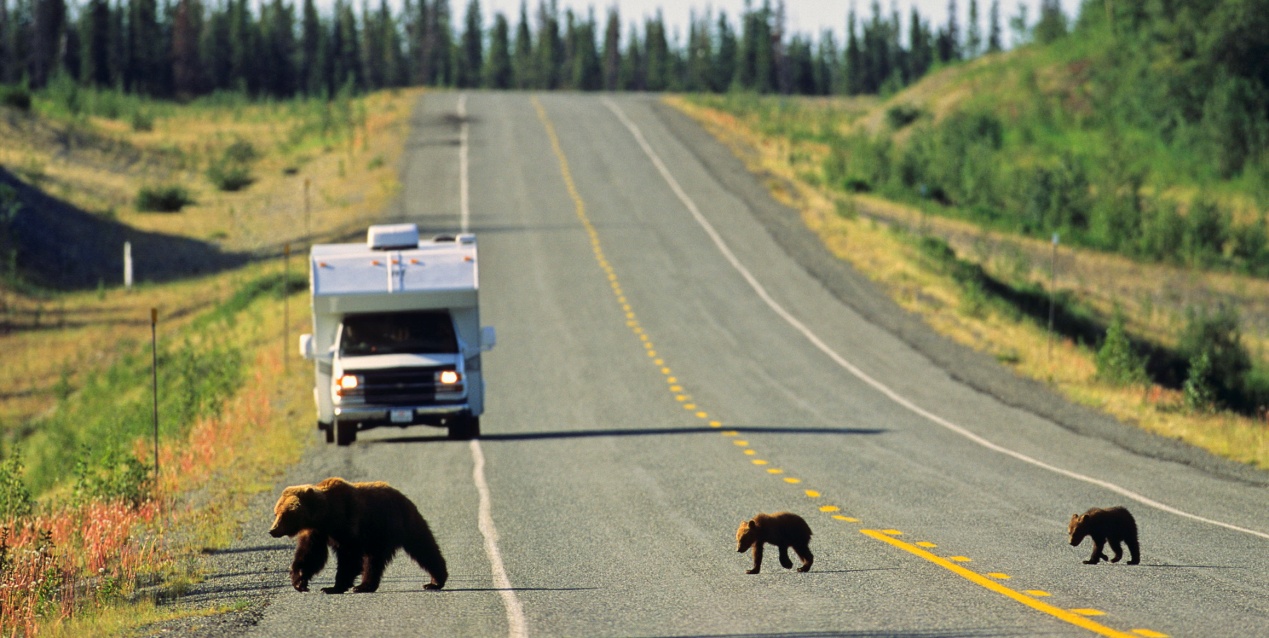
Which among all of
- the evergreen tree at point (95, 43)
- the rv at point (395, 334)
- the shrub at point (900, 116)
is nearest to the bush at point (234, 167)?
the shrub at point (900, 116)

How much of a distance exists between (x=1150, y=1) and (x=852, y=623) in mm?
53601

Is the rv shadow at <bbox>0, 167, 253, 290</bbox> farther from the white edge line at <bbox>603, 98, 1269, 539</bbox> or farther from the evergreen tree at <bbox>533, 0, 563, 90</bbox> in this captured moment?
the evergreen tree at <bbox>533, 0, 563, 90</bbox>

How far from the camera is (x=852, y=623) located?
10250 millimetres

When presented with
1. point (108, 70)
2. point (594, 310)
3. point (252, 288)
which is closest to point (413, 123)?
point (252, 288)

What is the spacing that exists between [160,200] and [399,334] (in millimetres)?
37872

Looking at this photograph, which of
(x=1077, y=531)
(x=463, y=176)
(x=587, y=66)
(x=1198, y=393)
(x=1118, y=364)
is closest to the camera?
(x=1077, y=531)

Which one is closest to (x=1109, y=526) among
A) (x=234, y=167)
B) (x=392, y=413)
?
(x=392, y=413)

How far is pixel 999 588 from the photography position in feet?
37.9

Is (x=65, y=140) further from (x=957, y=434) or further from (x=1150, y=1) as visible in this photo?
(x=957, y=434)

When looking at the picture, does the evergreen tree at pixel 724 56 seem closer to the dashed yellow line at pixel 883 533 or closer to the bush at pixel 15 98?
the bush at pixel 15 98

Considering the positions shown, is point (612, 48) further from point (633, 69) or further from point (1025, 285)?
point (1025, 285)

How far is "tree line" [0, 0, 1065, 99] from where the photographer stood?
138 meters

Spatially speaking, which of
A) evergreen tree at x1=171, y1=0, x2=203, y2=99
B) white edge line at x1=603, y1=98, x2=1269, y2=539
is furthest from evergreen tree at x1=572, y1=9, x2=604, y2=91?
white edge line at x1=603, y1=98, x2=1269, y2=539

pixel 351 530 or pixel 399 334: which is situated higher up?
pixel 399 334
